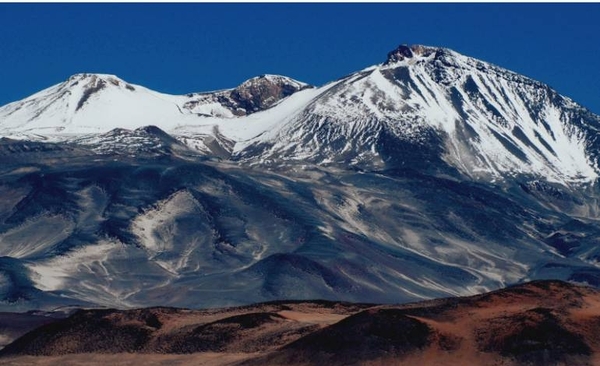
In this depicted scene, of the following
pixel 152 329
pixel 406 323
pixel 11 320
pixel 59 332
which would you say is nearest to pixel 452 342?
pixel 406 323

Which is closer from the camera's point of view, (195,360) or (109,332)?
(195,360)

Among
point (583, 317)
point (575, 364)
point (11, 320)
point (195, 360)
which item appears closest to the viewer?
point (575, 364)

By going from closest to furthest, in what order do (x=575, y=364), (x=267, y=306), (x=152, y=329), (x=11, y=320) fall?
(x=575, y=364), (x=152, y=329), (x=267, y=306), (x=11, y=320)

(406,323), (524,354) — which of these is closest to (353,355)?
(406,323)

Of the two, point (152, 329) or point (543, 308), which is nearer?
point (543, 308)

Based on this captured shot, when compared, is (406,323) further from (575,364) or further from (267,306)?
(267,306)

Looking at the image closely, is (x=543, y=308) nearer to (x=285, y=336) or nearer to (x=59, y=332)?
(x=285, y=336)
